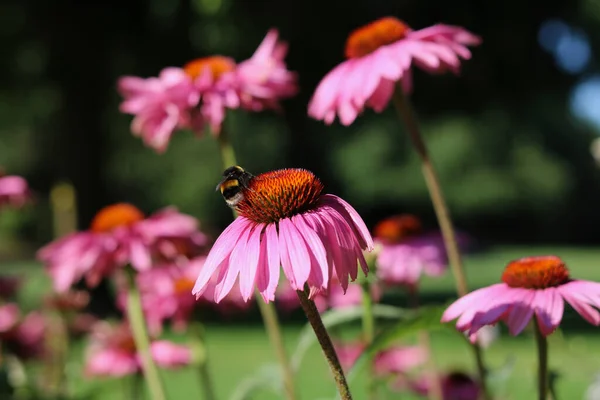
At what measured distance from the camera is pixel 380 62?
1224 millimetres

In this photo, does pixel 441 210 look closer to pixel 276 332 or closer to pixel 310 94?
pixel 276 332

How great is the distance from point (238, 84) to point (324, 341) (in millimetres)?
824

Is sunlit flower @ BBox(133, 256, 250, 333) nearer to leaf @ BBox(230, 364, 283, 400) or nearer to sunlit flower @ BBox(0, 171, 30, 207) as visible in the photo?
sunlit flower @ BBox(0, 171, 30, 207)

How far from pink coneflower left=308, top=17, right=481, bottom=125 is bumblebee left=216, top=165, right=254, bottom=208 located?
1.06 feet

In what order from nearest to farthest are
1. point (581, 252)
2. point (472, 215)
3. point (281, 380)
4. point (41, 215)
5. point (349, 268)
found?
point (349, 268), point (281, 380), point (581, 252), point (472, 215), point (41, 215)

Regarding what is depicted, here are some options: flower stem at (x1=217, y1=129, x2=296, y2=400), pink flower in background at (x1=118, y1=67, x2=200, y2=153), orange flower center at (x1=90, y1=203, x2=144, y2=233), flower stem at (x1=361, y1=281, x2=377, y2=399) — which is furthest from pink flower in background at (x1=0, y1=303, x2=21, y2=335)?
flower stem at (x1=361, y1=281, x2=377, y2=399)

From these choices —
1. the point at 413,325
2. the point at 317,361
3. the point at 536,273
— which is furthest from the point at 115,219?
the point at 317,361

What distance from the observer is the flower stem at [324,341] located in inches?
28.5

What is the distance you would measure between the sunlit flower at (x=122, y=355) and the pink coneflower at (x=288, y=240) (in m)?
1.08

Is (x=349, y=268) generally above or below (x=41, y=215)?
below

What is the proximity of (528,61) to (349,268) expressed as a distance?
9.22m

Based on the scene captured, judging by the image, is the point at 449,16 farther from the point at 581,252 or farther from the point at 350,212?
the point at 581,252

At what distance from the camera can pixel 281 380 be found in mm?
1312

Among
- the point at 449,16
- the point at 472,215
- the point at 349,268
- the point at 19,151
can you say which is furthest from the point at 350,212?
the point at 19,151
